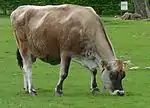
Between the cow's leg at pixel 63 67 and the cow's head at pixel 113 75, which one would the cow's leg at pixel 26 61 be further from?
the cow's head at pixel 113 75

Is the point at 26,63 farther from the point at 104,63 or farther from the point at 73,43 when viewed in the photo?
the point at 104,63

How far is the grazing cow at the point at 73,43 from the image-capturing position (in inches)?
620

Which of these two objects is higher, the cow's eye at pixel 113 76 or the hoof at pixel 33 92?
the cow's eye at pixel 113 76

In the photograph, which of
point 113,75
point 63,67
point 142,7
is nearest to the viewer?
point 113,75

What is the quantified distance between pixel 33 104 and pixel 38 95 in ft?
6.31

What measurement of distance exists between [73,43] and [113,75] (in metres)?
1.34

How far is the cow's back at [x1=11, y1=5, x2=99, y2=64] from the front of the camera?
627 inches

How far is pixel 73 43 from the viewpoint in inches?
626

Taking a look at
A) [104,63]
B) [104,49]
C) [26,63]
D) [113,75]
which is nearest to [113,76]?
[113,75]

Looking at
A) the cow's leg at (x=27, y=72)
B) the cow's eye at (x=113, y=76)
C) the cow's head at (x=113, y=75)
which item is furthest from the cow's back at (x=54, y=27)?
the cow's eye at (x=113, y=76)

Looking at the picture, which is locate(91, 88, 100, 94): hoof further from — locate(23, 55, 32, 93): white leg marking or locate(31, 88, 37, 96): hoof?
locate(23, 55, 32, 93): white leg marking

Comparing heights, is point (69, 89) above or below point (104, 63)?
below

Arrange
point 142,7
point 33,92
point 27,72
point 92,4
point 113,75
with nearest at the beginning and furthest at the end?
point 113,75
point 33,92
point 27,72
point 142,7
point 92,4

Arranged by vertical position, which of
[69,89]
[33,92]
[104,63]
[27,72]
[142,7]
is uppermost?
[104,63]
